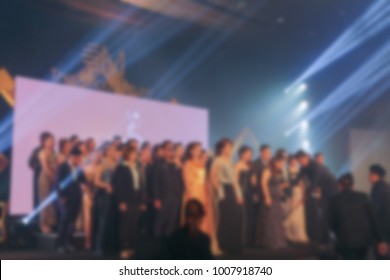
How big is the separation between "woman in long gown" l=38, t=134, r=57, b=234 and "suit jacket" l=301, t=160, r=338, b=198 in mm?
2967

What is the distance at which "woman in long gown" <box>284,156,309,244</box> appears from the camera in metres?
6.33

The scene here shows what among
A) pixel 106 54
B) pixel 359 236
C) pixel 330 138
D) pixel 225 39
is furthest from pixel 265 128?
pixel 359 236

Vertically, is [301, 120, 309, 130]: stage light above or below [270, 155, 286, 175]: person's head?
above

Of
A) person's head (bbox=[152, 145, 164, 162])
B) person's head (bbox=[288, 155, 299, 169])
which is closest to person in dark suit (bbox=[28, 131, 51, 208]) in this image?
person's head (bbox=[152, 145, 164, 162])

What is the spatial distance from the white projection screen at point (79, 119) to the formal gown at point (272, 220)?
1.83m

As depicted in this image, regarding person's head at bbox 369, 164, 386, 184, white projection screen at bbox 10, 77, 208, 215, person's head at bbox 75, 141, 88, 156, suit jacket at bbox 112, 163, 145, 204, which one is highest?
white projection screen at bbox 10, 77, 208, 215

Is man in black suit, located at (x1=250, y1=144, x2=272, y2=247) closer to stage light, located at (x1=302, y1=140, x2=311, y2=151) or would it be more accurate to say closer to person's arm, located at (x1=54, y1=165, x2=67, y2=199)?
person's arm, located at (x1=54, y1=165, x2=67, y2=199)

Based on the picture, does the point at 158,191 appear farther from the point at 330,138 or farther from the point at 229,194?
the point at 330,138

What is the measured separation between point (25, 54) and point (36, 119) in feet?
2.61

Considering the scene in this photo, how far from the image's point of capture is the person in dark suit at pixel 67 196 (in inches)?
193

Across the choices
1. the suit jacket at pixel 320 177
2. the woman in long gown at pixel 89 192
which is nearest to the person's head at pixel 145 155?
the woman in long gown at pixel 89 192

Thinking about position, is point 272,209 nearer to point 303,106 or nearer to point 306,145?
→ point 306,145

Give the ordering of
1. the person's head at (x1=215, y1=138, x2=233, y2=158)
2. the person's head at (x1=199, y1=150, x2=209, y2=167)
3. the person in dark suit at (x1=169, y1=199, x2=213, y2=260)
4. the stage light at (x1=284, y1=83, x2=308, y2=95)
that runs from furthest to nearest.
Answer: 1. the stage light at (x1=284, y1=83, x2=308, y2=95)
2. the person's head at (x1=199, y1=150, x2=209, y2=167)
3. the person's head at (x1=215, y1=138, x2=233, y2=158)
4. the person in dark suit at (x1=169, y1=199, x2=213, y2=260)

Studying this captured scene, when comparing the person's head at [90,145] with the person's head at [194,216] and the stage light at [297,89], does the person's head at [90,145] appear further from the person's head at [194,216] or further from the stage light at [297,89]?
the person's head at [194,216]
